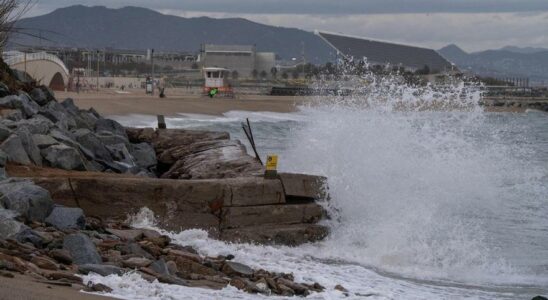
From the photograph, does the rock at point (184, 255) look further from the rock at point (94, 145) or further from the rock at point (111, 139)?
the rock at point (111, 139)

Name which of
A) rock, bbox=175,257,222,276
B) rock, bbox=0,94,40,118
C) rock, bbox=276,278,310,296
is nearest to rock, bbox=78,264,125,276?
rock, bbox=175,257,222,276

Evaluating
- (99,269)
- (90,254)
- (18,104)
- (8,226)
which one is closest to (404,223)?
(90,254)

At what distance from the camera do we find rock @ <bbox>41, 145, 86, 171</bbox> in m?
12.0

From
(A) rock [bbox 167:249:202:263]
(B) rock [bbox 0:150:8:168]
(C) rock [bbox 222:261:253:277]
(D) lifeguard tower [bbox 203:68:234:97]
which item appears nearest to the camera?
(C) rock [bbox 222:261:253:277]

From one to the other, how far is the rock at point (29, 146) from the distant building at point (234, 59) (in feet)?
476

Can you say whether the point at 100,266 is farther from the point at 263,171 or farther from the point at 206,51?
the point at 206,51

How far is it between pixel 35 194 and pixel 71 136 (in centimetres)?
488

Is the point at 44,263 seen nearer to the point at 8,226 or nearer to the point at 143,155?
the point at 8,226

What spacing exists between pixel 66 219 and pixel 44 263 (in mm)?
1710

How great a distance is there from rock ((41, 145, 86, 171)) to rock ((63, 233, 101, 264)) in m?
3.94

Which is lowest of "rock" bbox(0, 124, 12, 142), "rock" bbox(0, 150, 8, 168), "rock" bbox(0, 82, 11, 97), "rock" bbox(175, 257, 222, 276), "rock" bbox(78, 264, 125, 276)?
"rock" bbox(175, 257, 222, 276)

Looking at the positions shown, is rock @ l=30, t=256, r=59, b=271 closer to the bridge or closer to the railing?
the railing

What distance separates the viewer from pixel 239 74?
532ft

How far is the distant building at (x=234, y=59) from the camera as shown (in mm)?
161250
